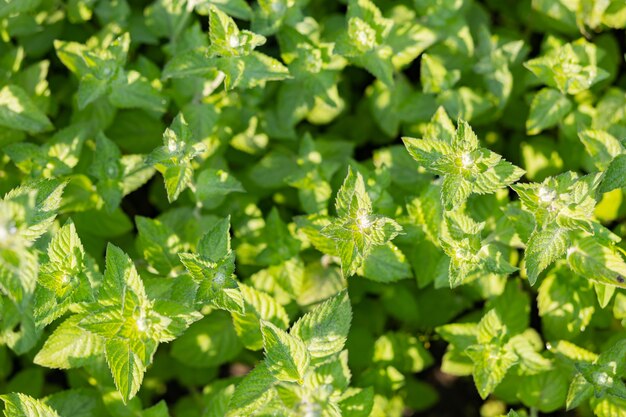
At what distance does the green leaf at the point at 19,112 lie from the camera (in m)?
3.65

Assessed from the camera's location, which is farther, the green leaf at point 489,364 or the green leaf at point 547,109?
the green leaf at point 547,109

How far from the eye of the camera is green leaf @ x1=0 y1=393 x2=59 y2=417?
310 centimetres

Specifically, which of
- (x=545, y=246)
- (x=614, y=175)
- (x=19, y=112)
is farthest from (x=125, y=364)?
(x=614, y=175)

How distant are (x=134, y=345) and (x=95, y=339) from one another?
0.51 m

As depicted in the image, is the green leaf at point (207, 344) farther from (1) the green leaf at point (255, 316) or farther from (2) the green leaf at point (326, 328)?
(2) the green leaf at point (326, 328)

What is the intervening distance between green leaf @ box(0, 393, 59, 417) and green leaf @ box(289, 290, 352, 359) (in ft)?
4.34

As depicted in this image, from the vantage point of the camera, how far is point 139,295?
3035 mm

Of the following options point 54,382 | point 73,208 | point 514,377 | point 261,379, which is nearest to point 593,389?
point 514,377

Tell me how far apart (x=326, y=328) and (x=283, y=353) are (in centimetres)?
32

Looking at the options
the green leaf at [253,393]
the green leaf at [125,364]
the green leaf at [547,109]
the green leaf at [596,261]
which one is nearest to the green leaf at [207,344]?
the green leaf at [253,393]

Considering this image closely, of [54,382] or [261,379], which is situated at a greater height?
[261,379]

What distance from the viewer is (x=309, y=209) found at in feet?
12.6

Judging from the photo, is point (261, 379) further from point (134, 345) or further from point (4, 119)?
point (4, 119)

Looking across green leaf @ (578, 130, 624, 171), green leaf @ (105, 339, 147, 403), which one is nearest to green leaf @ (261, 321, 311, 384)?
green leaf @ (105, 339, 147, 403)
